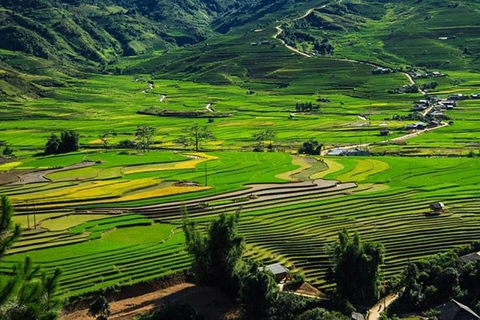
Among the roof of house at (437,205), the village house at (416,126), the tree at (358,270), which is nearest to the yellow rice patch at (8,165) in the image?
the tree at (358,270)

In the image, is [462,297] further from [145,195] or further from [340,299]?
[145,195]

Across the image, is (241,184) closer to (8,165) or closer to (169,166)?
(169,166)

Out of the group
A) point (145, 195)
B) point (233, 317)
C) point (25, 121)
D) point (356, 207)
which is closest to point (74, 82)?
point (25, 121)

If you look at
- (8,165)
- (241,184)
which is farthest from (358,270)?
(8,165)

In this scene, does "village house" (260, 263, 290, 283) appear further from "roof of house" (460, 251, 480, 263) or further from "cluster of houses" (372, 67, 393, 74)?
"cluster of houses" (372, 67, 393, 74)

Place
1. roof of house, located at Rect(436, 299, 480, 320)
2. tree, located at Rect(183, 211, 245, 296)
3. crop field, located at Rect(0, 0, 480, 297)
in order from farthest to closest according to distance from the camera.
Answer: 1. crop field, located at Rect(0, 0, 480, 297)
2. tree, located at Rect(183, 211, 245, 296)
3. roof of house, located at Rect(436, 299, 480, 320)

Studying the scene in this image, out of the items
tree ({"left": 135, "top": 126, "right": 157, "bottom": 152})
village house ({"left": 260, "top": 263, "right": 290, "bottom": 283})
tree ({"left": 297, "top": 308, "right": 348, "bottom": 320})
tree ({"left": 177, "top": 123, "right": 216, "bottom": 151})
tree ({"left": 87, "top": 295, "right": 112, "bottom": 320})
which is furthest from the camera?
tree ({"left": 177, "top": 123, "right": 216, "bottom": 151})

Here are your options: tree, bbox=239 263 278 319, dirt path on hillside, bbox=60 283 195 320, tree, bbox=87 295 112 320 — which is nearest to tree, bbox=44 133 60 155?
dirt path on hillside, bbox=60 283 195 320
